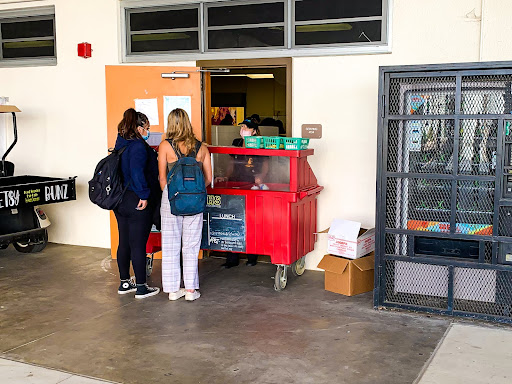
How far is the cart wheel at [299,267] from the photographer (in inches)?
228

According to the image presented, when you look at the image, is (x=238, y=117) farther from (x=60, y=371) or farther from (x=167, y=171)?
(x=60, y=371)

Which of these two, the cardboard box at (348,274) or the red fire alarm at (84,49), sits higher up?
the red fire alarm at (84,49)

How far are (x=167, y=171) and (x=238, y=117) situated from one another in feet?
24.6

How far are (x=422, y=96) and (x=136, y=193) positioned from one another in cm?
244

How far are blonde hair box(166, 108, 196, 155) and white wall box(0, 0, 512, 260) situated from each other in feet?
4.89

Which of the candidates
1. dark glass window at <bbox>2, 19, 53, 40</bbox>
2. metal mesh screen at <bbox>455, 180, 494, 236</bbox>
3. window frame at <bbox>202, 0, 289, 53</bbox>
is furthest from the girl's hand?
dark glass window at <bbox>2, 19, 53, 40</bbox>

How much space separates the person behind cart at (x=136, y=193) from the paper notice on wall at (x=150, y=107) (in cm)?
138

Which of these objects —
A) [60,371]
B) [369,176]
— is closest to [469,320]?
[369,176]

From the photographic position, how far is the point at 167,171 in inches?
196

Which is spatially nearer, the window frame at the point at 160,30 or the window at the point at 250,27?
the window at the point at 250,27

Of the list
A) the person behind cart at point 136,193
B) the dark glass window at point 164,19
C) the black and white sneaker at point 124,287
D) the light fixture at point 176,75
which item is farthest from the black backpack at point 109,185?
the dark glass window at point 164,19

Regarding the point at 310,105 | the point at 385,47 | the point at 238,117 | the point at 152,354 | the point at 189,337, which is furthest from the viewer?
the point at 238,117

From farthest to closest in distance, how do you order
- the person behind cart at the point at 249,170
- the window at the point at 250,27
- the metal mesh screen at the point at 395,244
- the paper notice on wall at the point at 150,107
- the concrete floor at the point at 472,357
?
the paper notice on wall at the point at 150,107 < the window at the point at 250,27 < the person behind cart at the point at 249,170 < the metal mesh screen at the point at 395,244 < the concrete floor at the point at 472,357

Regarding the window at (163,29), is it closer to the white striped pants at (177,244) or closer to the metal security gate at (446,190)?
the white striped pants at (177,244)
